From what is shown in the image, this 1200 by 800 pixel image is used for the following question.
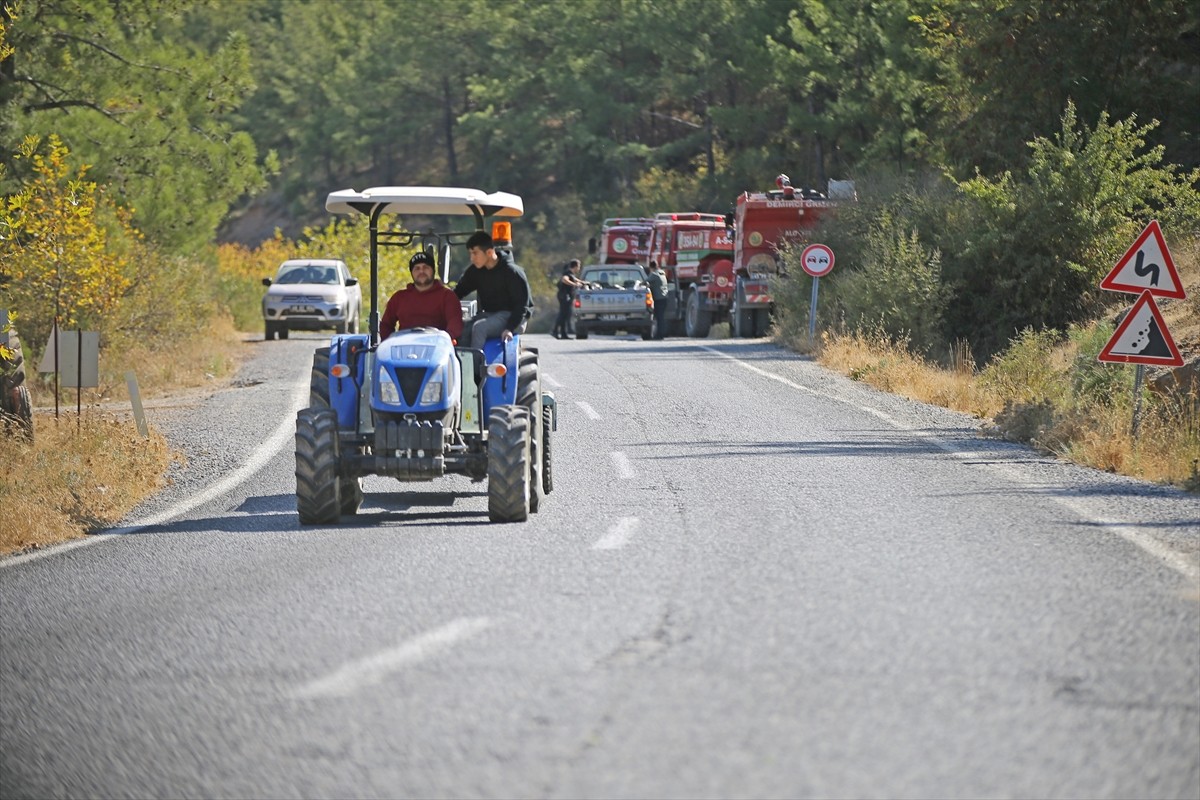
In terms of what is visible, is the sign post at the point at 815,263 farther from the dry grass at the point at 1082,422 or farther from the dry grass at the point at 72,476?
the dry grass at the point at 72,476

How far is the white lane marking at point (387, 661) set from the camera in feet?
21.5

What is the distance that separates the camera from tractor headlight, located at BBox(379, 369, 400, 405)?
36.6 ft

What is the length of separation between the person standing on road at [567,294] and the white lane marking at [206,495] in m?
→ 18.4

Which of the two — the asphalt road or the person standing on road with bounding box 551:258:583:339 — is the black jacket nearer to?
the asphalt road

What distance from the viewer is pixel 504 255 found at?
12477 mm

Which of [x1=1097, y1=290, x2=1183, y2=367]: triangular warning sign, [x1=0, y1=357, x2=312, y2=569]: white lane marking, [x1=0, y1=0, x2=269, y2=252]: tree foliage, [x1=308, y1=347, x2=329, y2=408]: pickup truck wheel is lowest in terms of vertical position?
[x1=0, y1=357, x2=312, y2=569]: white lane marking

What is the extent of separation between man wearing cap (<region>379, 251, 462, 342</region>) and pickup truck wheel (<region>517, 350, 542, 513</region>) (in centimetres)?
56

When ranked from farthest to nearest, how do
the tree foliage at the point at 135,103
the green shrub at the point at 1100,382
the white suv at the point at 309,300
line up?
1. the white suv at the point at 309,300
2. the tree foliage at the point at 135,103
3. the green shrub at the point at 1100,382

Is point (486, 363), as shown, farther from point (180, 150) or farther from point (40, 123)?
point (180, 150)

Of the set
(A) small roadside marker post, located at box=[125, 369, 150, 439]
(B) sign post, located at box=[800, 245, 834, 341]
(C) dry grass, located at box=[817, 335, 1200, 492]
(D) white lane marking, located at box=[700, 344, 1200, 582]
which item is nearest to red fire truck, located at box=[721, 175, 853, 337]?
(B) sign post, located at box=[800, 245, 834, 341]

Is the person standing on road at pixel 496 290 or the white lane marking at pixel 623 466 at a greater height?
the person standing on road at pixel 496 290

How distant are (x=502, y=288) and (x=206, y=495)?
2980mm

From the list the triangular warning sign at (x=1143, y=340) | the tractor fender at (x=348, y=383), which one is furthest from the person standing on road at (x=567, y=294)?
the tractor fender at (x=348, y=383)

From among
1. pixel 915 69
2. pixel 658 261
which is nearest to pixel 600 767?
pixel 658 261
